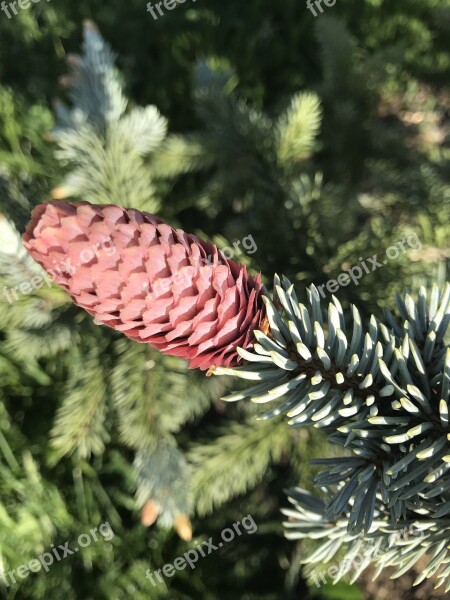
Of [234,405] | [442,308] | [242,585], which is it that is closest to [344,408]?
[442,308]

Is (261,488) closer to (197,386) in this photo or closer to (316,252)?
(197,386)

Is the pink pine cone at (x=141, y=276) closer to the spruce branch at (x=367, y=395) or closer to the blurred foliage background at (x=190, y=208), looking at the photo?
the spruce branch at (x=367, y=395)

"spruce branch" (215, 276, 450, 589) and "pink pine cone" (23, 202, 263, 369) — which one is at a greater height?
"pink pine cone" (23, 202, 263, 369)

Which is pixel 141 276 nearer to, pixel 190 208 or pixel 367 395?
pixel 367 395

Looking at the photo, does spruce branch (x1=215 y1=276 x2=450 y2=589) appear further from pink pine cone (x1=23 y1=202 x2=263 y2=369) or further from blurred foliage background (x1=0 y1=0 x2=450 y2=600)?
blurred foliage background (x1=0 y1=0 x2=450 y2=600)

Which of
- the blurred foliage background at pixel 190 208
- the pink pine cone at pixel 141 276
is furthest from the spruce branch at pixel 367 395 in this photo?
the blurred foliage background at pixel 190 208

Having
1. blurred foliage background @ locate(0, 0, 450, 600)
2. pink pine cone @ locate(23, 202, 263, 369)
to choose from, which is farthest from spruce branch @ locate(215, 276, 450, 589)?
blurred foliage background @ locate(0, 0, 450, 600)

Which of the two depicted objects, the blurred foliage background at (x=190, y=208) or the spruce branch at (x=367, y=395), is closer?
the spruce branch at (x=367, y=395)

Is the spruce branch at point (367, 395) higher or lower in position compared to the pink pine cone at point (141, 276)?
lower
